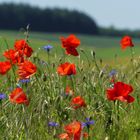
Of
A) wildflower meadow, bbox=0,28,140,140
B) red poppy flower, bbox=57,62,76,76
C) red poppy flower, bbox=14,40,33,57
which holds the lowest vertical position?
wildflower meadow, bbox=0,28,140,140

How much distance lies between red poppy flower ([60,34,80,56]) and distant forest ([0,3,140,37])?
74.5m

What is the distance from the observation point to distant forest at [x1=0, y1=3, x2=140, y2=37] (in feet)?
264

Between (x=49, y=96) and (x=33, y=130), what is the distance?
22.9 inches

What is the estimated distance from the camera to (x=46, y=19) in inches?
3219

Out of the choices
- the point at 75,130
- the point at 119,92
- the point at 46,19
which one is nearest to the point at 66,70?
the point at 119,92

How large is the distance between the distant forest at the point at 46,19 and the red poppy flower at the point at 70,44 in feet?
244

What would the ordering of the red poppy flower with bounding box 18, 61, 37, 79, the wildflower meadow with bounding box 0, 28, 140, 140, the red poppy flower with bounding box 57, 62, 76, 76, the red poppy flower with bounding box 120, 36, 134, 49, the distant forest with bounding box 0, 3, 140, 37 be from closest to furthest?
the wildflower meadow with bounding box 0, 28, 140, 140
the red poppy flower with bounding box 18, 61, 37, 79
the red poppy flower with bounding box 57, 62, 76, 76
the red poppy flower with bounding box 120, 36, 134, 49
the distant forest with bounding box 0, 3, 140, 37

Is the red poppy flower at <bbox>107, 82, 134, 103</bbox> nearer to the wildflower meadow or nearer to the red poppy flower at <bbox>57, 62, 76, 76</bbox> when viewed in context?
the wildflower meadow

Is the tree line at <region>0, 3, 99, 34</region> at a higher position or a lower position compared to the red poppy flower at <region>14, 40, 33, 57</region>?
lower

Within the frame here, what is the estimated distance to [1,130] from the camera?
11.8 feet

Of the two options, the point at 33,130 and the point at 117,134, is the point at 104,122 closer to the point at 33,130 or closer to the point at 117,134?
the point at 117,134

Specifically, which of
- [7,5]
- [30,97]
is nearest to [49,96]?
[30,97]

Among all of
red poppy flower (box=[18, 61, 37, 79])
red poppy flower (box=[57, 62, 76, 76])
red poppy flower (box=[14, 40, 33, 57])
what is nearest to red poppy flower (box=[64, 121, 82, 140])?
red poppy flower (box=[18, 61, 37, 79])

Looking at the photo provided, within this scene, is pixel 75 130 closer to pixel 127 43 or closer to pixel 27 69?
pixel 27 69
